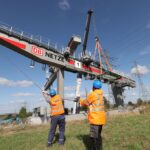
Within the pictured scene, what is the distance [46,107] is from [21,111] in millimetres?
39169

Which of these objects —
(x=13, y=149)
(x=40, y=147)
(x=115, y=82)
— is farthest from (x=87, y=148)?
(x=115, y=82)

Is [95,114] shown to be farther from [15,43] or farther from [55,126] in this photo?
[15,43]

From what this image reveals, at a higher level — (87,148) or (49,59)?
(49,59)

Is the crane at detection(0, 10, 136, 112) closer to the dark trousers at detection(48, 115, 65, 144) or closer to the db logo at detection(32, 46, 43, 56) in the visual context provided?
the db logo at detection(32, 46, 43, 56)

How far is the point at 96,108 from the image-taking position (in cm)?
522

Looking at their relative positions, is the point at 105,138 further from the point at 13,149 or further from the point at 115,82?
the point at 115,82

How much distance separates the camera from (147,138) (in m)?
6.22

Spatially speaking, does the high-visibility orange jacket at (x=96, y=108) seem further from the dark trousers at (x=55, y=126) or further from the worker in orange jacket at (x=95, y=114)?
the dark trousers at (x=55, y=126)

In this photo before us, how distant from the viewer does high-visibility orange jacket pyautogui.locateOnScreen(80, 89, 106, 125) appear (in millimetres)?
5177

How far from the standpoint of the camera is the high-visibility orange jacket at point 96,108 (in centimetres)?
518

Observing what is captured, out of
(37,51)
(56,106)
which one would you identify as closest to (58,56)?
(37,51)

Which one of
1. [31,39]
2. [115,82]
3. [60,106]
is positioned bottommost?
[60,106]

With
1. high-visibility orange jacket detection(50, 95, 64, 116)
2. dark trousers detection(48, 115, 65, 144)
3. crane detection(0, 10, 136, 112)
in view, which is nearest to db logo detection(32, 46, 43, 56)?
crane detection(0, 10, 136, 112)

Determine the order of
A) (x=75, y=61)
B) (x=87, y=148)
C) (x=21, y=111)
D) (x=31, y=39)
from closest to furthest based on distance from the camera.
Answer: (x=87, y=148) < (x=31, y=39) < (x=75, y=61) < (x=21, y=111)
